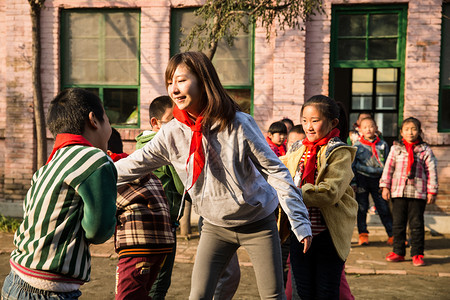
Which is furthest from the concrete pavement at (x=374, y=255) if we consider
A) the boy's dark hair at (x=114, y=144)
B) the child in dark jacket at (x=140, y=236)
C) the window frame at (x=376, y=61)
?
the child in dark jacket at (x=140, y=236)

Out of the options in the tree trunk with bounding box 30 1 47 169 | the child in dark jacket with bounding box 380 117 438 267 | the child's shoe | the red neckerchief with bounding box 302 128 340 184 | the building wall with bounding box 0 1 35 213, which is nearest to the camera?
the red neckerchief with bounding box 302 128 340 184

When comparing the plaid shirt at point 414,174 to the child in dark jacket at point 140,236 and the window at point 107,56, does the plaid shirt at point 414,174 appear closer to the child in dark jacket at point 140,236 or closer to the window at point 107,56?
the child in dark jacket at point 140,236

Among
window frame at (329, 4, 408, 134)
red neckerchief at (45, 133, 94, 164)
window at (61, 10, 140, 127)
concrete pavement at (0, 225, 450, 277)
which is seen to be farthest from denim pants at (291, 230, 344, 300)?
window at (61, 10, 140, 127)

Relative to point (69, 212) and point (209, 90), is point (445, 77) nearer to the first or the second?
point (209, 90)

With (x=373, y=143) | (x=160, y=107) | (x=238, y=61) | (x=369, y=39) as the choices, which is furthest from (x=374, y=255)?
(x=160, y=107)

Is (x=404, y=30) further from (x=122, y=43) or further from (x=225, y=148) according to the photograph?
(x=225, y=148)

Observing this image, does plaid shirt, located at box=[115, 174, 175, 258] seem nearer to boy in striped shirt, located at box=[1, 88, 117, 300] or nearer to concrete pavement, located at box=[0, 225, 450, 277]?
boy in striped shirt, located at box=[1, 88, 117, 300]

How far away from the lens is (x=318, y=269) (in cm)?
370

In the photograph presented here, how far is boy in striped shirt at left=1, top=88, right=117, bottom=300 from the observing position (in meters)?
2.28

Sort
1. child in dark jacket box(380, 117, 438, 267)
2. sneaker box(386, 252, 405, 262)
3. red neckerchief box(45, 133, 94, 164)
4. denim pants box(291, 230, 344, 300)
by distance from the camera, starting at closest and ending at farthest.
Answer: red neckerchief box(45, 133, 94, 164) → denim pants box(291, 230, 344, 300) → child in dark jacket box(380, 117, 438, 267) → sneaker box(386, 252, 405, 262)

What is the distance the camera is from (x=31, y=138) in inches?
380

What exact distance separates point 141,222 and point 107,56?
22.7 feet

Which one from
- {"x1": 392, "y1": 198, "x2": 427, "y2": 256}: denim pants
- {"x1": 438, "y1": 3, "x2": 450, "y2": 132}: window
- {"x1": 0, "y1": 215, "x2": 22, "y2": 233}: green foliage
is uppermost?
{"x1": 438, "y1": 3, "x2": 450, "y2": 132}: window

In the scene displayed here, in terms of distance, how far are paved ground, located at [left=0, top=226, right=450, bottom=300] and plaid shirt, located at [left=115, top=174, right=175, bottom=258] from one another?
2024 millimetres
